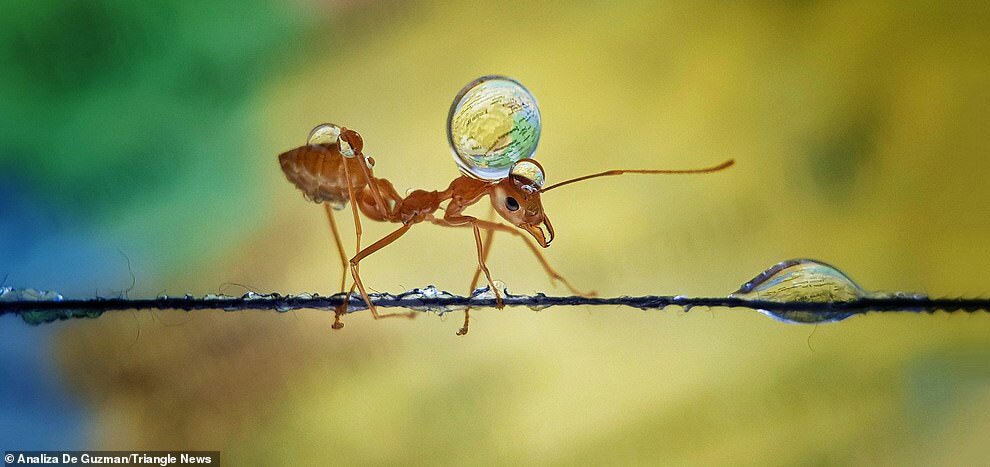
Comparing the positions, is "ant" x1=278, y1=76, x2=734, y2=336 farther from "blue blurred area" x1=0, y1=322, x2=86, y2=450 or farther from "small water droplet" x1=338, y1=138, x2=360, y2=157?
"blue blurred area" x1=0, y1=322, x2=86, y2=450

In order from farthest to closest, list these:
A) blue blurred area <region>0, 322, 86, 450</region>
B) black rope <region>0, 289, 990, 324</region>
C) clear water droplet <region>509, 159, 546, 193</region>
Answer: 1. blue blurred area <region>0, 322, 86, 450</region>
2. clear water droplet <region>509, 159, 546, 193</region>
3. black rope <region>0, 289, 990, 324</region>

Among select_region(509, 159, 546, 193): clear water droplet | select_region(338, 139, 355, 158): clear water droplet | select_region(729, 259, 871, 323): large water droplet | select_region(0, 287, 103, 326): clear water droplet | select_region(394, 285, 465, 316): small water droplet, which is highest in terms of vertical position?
select_region(338, 139, 355, 158): clear water droplet

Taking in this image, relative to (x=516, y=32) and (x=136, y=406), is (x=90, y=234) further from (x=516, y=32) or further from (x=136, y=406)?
(x=516, y=32)

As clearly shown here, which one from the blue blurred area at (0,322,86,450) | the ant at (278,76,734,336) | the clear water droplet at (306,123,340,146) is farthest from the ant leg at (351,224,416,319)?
the blue blurred area at (0,322,86,450)

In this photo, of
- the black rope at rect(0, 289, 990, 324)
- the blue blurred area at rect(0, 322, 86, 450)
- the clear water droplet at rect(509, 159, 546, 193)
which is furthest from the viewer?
the blue blurred area at rect(0, 322, 86, 450)

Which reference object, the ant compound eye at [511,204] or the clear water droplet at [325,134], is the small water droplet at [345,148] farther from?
the ant compound eye at [511,204]

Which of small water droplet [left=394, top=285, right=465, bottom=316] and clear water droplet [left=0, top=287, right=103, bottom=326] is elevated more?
clear water droplet [left=0, top=287, right=103, bottom=326]

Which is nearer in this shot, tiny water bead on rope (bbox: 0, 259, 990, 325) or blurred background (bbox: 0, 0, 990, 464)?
tiny water bead on rope (bbox: 0, 259, 990, 325)
